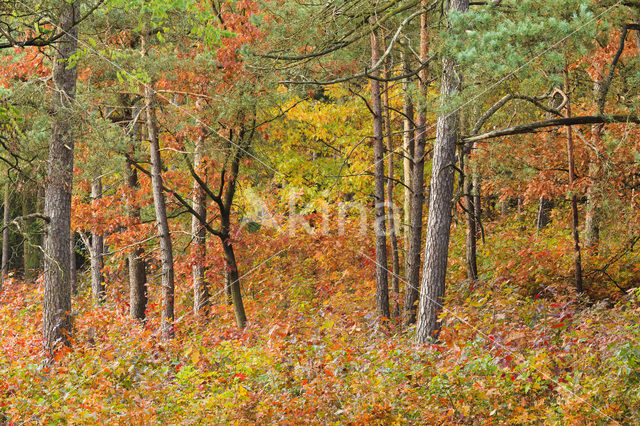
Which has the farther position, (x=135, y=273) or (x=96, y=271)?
(x=96, y=271)

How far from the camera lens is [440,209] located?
9500 millimetres

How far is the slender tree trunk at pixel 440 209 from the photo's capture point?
30.0ft

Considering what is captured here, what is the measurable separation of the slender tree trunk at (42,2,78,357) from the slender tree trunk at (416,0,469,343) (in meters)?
5.95

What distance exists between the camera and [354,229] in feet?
57.8

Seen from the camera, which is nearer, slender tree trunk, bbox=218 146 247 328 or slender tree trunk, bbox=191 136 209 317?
slender tree trunk, bbox=218 146 247 328

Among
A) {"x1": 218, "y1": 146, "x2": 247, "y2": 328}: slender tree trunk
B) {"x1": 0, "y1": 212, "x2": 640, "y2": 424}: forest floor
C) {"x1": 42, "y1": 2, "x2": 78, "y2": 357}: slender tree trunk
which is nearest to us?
{"x1": 0, "y1": 212, "x2": 640, "y2": 424}: forest floor

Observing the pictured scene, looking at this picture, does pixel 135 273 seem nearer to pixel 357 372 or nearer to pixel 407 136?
pixel 407 136

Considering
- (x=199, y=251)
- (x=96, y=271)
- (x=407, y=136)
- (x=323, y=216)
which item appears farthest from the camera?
(x=96, y=271)

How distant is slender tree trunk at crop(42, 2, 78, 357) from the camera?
32.9 ft

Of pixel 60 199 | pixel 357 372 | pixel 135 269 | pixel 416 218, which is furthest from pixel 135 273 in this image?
pixel 357 372

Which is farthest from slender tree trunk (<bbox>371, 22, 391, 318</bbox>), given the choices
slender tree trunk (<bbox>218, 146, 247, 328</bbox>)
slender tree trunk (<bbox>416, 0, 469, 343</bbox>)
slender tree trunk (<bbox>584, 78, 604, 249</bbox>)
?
slender tree trunk (<bbox>584, 78, 604, 249</bbox>)

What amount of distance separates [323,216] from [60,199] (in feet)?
27.6

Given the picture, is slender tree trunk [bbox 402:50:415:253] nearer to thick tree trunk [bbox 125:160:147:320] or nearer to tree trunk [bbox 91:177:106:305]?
thick tree trunk [bbox 125:160:147:320]

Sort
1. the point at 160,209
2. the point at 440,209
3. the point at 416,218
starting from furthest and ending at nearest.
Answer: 1. the point at 160,209
2. the point at 416,218
3. the point at 440,209
